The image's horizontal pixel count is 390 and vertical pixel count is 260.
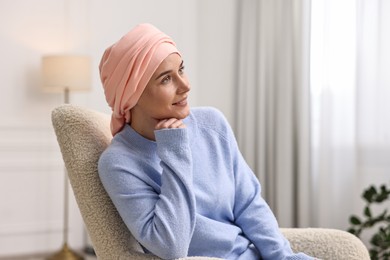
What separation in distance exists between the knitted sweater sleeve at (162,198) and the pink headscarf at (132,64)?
0.43ft

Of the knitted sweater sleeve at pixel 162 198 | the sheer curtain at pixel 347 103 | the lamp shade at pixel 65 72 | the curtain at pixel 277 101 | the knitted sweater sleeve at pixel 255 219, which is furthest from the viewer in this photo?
the lamp shade at pixel 65 72

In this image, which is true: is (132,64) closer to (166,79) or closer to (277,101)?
(166,79)

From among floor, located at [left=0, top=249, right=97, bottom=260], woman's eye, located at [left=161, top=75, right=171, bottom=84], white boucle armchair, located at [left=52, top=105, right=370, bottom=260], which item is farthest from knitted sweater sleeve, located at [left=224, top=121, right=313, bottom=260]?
floor, located at [left=0, top=249, right=97, bottom=260]

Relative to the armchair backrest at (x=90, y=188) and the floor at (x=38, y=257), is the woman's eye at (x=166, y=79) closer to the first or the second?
the armchair backrest at (x=90, y=188)

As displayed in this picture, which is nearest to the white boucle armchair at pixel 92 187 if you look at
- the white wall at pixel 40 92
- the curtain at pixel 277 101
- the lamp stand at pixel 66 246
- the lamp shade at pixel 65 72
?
the curtain at pixel 277 101

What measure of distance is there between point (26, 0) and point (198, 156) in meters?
3.17

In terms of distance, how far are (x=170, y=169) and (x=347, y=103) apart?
7.99ft

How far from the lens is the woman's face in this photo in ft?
5.97

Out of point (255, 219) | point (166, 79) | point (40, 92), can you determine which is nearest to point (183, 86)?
point (166, 79)

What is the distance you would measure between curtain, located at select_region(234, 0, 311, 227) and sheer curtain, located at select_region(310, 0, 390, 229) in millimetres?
79

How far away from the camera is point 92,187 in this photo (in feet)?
6.00

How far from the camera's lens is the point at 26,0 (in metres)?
4.75

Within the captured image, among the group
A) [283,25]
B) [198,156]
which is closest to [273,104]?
[283,25]

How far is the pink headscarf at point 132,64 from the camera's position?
5.87 feet
